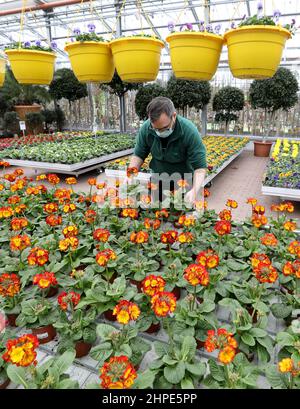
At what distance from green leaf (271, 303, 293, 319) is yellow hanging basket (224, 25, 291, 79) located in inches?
42.1

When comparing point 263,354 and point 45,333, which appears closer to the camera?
point 263,354

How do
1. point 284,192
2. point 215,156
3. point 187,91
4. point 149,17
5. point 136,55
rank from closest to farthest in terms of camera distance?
point 136,55 < point 284,192 < point 215,156 < point 149,17 < point 187,91

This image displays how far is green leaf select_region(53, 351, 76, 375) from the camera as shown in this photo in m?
0.98

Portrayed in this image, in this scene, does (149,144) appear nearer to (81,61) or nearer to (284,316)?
(81,61)

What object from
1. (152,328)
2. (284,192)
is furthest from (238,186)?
(152,328)

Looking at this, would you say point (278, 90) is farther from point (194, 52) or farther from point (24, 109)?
point (24, 109)

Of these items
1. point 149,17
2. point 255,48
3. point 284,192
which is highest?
point 149,17

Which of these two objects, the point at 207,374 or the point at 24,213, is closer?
the point at 207,374

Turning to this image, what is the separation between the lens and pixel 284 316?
47.8 inches

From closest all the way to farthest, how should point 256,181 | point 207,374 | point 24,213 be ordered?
point 207,374 → point 24,213 → point 256,181

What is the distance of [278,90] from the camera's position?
22.1 feet

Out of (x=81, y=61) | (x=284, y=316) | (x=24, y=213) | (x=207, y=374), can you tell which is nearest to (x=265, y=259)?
(x=284, y=316)

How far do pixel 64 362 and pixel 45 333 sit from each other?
0.27 meters

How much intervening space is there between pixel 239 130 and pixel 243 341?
8700 mm
